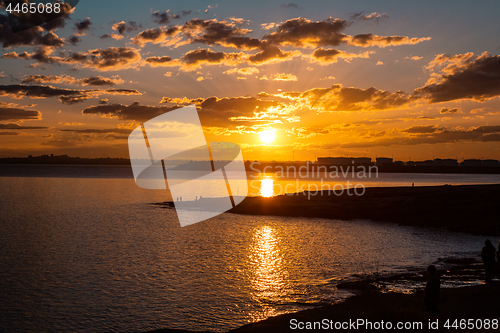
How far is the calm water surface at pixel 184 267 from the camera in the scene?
15.8 meters

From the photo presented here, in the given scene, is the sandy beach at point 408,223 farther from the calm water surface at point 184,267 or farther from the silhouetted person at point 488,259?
the calm water surface at point 184,267

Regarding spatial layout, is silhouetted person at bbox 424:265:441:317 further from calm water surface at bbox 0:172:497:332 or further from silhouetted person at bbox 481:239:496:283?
silhouetted person at bbox 481:239:496:283

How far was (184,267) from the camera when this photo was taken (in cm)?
2453

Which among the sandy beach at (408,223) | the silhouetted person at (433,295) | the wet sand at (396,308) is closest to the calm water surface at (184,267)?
the wet sand at (396,308)

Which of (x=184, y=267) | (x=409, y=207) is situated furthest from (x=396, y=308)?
(x=409, y=207)

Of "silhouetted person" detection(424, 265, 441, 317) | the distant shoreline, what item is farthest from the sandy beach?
"silhouetted person" detection(424, 265, 441, 317)

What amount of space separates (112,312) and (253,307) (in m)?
6.70

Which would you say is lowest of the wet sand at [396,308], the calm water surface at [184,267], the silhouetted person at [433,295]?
the calm water surface at [184,267]

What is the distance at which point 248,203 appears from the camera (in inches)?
2606

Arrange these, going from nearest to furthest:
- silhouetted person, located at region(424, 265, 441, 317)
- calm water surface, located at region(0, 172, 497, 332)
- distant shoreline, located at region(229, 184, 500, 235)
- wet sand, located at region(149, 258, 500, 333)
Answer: wet sand, located at region(149, 258, 500, 333)
silhouetted person, located at region(424, 265, 441, 317)
calm water surface, located at region(0, 172, 497, 332)
distant shoreline, located at region(229, 184, 500, 235)

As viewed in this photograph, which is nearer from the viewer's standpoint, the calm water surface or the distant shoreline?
the calm water surface

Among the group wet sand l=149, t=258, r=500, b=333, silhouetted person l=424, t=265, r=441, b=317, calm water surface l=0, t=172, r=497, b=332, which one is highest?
silhouetted person l=424, t=265, r=441, b=317

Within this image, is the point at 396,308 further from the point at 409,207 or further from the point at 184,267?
the point at 409,207

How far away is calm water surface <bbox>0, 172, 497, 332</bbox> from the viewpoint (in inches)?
624
